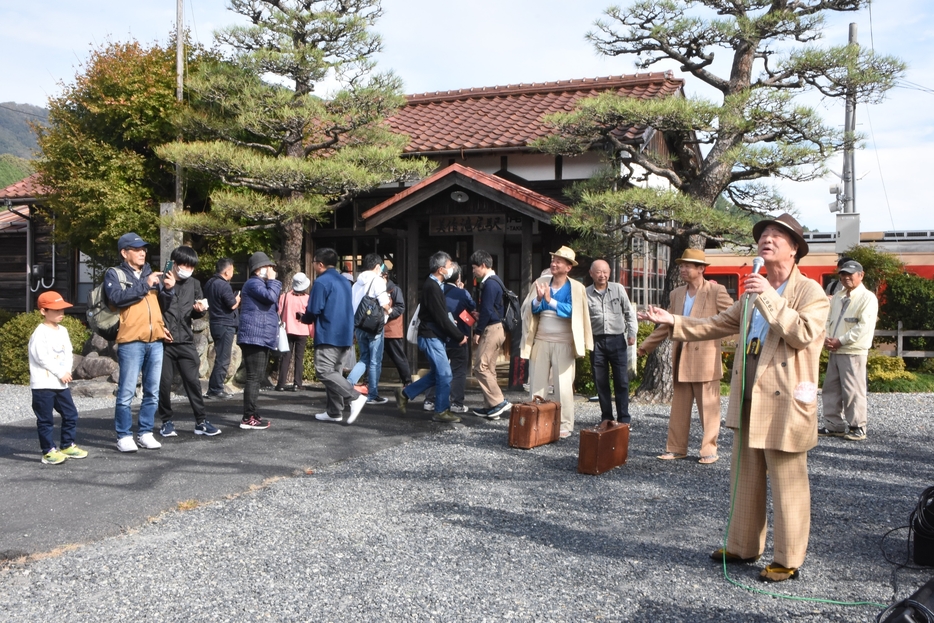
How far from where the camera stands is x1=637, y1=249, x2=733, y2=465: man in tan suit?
6305mm

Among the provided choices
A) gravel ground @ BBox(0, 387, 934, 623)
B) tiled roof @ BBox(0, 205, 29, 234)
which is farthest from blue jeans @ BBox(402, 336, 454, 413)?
tiled roof @ BBox(0, 205, 29, 234)

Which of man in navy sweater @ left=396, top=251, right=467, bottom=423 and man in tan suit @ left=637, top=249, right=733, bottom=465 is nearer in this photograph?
man in tan suit @ left=637, top=249, right=733, bottom=465

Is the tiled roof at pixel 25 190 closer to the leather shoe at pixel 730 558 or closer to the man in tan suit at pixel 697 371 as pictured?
the man in tan suit at pixel 697 371

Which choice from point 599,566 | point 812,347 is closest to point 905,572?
point 812,347

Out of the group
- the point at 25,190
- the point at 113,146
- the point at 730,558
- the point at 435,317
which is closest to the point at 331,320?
the point at 435,317

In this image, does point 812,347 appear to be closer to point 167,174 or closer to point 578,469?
point 578,469

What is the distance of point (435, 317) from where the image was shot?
802 centimetres

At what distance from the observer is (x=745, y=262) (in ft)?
56.7

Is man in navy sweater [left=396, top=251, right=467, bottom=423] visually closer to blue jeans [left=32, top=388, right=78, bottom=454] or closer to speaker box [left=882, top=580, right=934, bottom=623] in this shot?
blue jeans [left=32, top=388, right=78, bottom=454]

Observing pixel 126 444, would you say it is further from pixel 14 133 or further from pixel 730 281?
pixel 14 133

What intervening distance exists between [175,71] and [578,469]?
421 inches

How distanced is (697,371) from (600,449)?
111cm

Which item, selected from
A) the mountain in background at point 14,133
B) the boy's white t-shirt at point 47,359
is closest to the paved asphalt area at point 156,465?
the boy's white t-shirt at point 47,359

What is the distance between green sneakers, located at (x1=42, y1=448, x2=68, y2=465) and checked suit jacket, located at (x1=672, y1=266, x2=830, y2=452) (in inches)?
201
